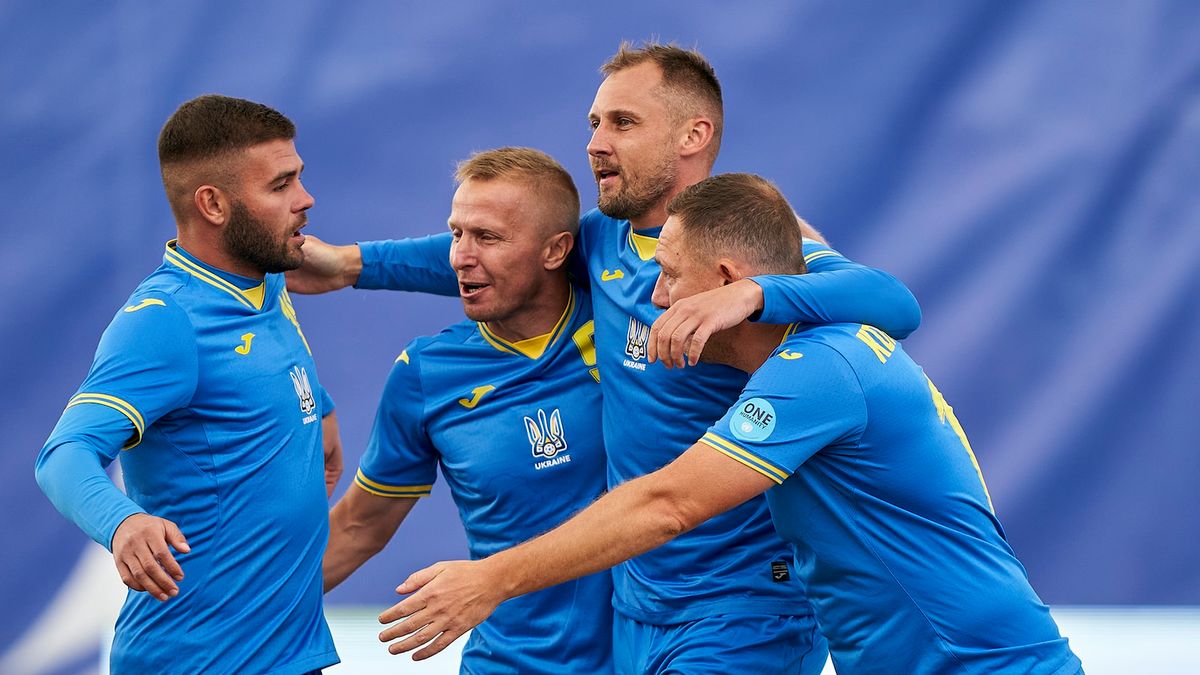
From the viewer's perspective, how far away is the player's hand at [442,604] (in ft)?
7.38

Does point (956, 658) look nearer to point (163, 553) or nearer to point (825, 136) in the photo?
point (163, 553)

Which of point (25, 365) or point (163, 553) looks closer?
point (163, 553)

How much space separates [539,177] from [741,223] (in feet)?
2.99

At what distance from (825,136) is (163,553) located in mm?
3355

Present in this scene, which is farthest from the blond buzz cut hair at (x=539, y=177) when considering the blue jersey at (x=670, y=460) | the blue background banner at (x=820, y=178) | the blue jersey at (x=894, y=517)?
the blue background banner at (x=820, y=178)

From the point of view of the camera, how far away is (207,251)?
10.2 ft

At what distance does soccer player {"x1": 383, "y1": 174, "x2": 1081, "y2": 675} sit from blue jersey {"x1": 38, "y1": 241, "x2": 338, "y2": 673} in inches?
33.3

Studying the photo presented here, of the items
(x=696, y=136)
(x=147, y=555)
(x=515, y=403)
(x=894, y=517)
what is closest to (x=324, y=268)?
(x=515, y=403)

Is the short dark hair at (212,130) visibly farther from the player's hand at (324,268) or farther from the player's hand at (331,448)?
the player's hand at (331,448)

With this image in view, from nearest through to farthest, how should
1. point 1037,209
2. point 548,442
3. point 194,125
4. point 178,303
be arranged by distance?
point 178,303, point 194,125, point 548,442, point 1037,209

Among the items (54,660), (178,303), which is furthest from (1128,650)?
(54,660)

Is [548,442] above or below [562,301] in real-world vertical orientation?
below

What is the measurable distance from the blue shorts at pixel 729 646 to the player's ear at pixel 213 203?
1.39 meters

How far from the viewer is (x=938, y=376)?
16.5 feet
